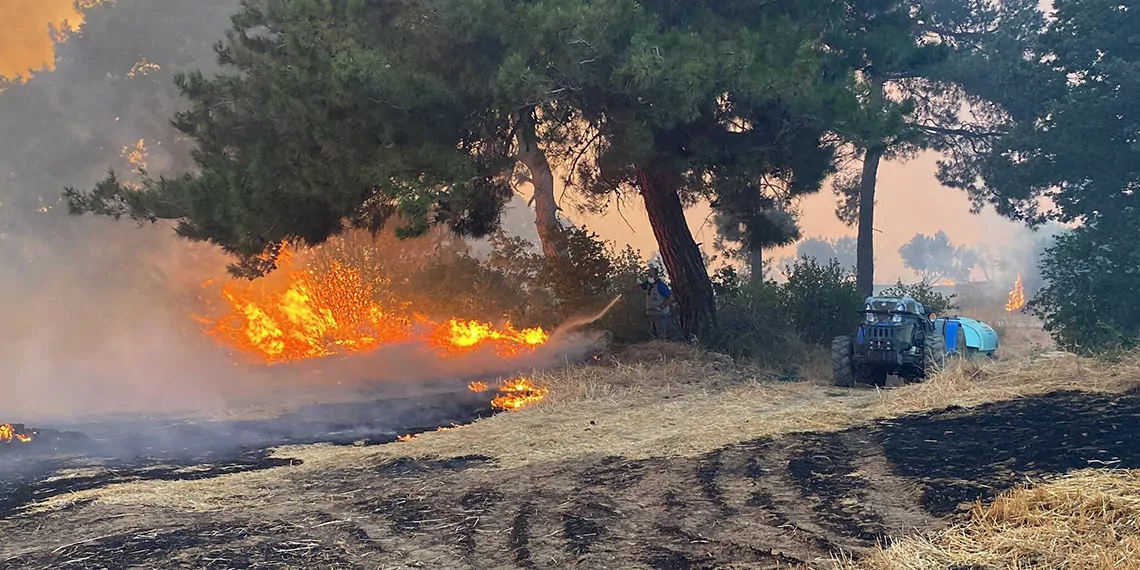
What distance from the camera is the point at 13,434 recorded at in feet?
40.9

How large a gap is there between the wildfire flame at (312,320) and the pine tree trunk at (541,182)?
3681mm

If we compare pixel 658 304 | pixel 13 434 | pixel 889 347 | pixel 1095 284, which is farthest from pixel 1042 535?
pixel 658 304

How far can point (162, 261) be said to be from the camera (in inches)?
1419

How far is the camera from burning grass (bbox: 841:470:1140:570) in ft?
16.6

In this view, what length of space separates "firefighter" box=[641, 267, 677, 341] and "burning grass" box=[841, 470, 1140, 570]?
1224 centimetres

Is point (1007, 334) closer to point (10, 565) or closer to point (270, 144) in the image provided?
point (270, 144)

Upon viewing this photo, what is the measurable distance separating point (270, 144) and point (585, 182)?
7466mm

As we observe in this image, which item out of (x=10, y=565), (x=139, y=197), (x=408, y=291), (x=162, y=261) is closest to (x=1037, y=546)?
(x=10, y=565)

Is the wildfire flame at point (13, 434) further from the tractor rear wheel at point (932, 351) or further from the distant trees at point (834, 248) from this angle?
the distant trees at point (834, 248)

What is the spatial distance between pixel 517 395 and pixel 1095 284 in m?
10.4

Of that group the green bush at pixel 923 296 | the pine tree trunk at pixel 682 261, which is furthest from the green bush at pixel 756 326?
the green bush at pixel 923 296

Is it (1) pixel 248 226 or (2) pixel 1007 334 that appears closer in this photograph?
(1) pixel 248 226

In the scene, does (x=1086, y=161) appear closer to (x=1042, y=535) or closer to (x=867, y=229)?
(x=867, y=229)

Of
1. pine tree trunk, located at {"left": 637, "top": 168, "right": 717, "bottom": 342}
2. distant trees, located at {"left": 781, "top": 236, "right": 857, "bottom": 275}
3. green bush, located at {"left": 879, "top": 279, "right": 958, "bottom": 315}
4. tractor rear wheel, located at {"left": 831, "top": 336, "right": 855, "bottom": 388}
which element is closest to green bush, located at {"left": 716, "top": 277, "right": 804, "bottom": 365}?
pine tree trunk, located at {"left": 637, "top": 168, "right": 717, "bottom": 342}
